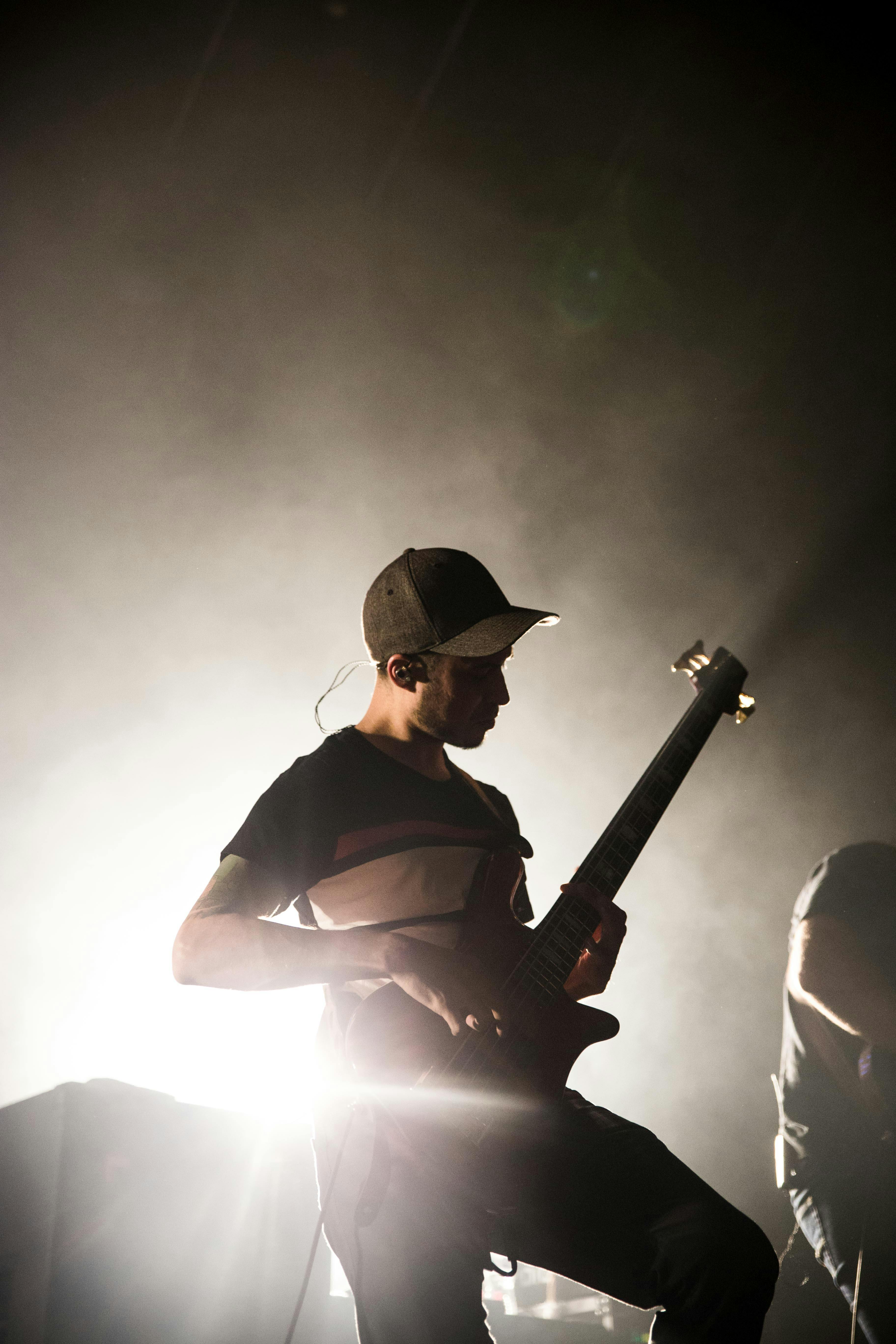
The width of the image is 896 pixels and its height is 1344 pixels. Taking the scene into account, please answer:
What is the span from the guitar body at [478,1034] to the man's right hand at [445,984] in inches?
1.6

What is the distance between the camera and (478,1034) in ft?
3.99

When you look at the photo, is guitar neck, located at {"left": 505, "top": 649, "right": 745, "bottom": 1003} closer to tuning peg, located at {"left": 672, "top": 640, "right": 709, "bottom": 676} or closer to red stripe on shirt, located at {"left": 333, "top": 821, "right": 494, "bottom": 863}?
tuning peg, located at {"left": 672, "top": 640, "right": 709, "bottom": 676}

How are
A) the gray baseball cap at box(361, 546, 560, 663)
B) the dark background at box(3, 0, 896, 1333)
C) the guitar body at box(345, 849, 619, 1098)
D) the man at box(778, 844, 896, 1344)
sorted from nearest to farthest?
the guitar body at box(345, 849, 619, 1098) → the gray baseball cap at box(361, 546, 560, 663) → the man at box(778, 844, 896, 1344) → the dark background at box(3, 0, 896, 1333)

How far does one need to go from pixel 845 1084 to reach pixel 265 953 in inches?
80.2

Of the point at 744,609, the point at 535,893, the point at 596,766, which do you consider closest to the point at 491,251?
the point at 744,609

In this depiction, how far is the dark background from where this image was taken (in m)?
3.62

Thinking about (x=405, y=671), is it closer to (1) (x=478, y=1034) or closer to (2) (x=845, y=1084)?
(1) (x=478, y=1034)

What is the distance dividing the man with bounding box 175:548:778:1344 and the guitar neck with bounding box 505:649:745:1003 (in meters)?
0.05

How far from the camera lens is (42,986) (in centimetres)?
376

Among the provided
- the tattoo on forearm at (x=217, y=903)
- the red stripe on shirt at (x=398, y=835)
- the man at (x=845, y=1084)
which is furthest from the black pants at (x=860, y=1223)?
the tattoo on forearm at (x=217, y=903)

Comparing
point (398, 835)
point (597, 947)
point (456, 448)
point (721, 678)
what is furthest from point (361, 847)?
point (456, 448)

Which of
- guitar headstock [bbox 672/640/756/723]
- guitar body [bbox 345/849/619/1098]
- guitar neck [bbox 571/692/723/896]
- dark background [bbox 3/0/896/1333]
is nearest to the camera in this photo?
guitar body [bbox 345/849/619/1098]

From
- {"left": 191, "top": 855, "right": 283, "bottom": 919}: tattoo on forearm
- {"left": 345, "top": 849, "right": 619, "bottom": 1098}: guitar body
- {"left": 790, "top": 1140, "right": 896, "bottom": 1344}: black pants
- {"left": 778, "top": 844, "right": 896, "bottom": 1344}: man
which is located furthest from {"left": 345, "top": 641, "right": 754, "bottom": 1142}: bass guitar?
{"left": 790, "top": 1140, "right": 896, "bottom": 1344}: black pants

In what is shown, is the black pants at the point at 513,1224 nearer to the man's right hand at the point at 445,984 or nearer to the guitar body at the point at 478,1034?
the guitar body at the point at 478,1034
